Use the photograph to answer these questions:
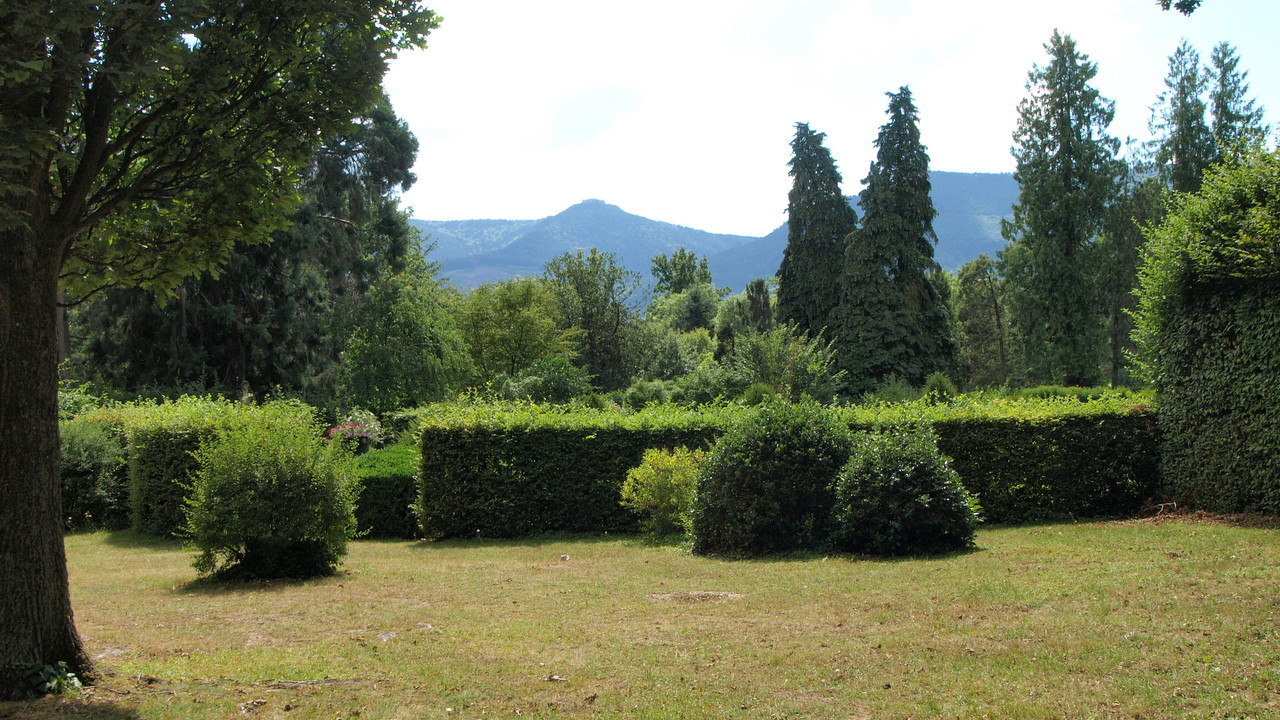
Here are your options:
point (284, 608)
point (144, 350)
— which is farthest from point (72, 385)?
point (284, 608)

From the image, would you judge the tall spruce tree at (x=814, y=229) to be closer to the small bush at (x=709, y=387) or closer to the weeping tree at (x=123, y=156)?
the small bush at (x=709, y=387)

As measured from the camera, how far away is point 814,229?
43938mm

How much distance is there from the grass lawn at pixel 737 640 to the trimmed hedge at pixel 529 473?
4110mm

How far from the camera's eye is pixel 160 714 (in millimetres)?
4762

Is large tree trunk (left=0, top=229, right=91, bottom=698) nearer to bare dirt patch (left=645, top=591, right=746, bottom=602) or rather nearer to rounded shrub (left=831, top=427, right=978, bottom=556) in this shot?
bare dirt patch (left=645, top=591, right=746, bottom=602)

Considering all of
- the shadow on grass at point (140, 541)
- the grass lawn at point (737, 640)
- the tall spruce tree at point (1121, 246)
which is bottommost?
the shadow on grass at point (140, 541)

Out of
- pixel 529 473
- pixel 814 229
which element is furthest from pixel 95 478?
pixel 814 229

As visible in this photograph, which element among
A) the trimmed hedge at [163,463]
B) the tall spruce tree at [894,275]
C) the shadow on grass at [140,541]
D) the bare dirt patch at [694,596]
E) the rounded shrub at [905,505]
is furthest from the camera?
the tall spruce tree at [894,275]

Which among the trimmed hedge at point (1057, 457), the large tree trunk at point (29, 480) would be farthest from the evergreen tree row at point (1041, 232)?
the large tree trunk at point (29, 480)

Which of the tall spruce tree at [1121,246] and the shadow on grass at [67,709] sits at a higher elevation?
the tall spruce tree at [1121,246]

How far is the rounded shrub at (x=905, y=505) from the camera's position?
32.4ft

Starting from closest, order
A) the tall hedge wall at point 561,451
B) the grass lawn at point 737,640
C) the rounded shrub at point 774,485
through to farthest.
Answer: the grass lawn at point 737,640, the rounded shrub at point 774,485, the tall hedge wall at point 561,451

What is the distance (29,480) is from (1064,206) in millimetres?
43534

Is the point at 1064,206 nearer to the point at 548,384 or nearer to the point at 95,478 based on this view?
the point at 548,384
